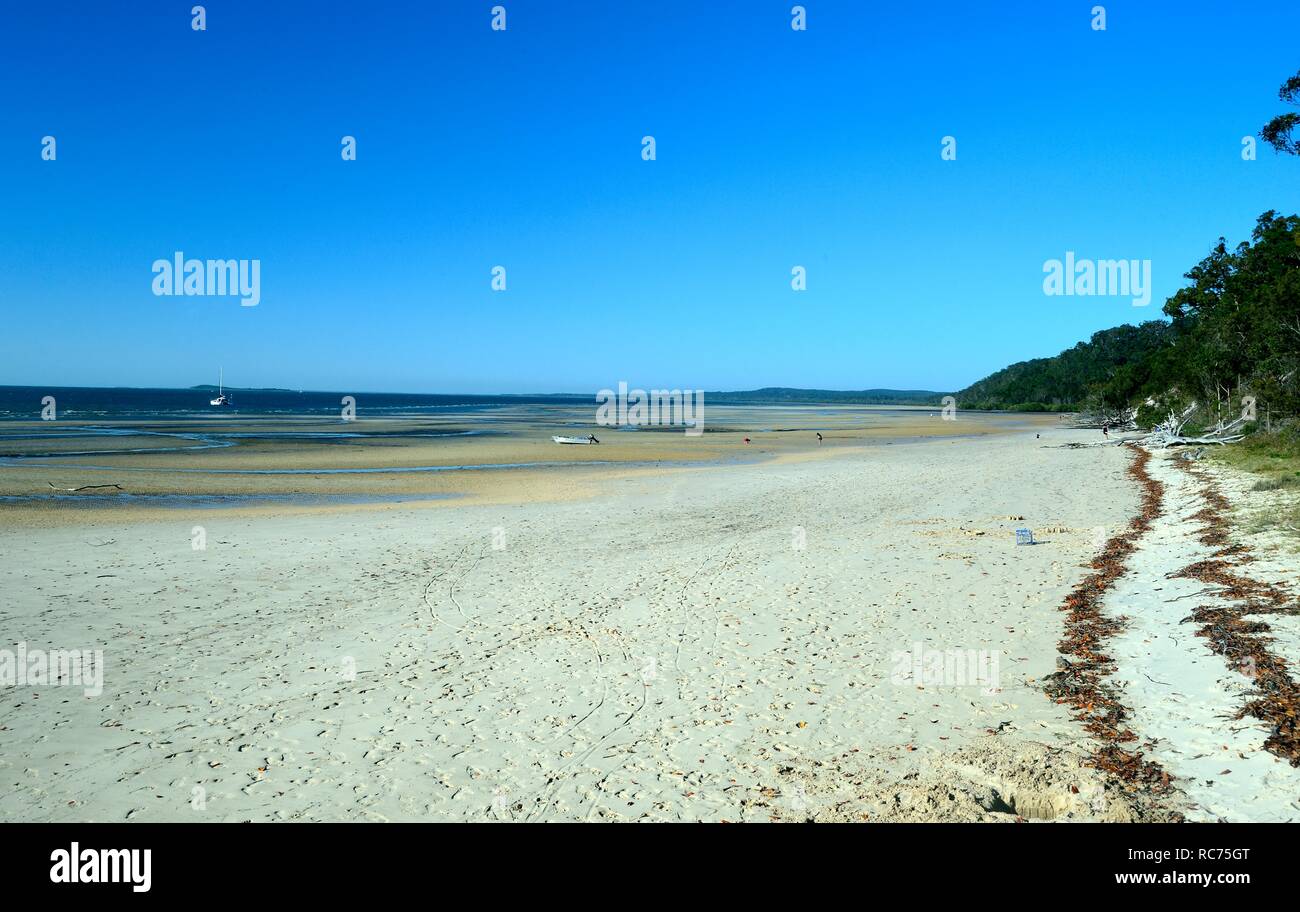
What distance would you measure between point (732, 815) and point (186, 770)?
4.64 meters

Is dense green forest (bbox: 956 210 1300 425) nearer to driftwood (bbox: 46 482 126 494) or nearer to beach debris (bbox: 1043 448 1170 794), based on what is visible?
beach debris (bbox: 1043 448 1170 794)

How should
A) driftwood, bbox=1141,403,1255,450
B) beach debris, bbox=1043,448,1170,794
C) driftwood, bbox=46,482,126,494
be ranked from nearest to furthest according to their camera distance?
beach debris, bbox=1043,448,1170,794 < driftwood, bbox=46,482,126,494 < driftwood, bbox=1141,403,1255,450

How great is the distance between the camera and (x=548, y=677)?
8.66 m

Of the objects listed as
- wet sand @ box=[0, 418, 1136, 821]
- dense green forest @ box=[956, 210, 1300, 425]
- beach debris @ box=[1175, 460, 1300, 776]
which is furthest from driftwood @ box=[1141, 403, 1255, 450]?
beach debris @ box=[1175, 460, 1300, 776]

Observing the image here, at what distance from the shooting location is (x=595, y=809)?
227 inches

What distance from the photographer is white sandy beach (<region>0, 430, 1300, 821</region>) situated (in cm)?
598

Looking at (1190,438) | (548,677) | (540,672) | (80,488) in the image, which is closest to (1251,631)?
(548,677)

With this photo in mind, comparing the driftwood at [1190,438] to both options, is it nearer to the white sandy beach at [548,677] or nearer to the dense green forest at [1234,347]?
the dense green forest at [1234,347]

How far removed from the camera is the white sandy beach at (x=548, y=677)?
5.98m

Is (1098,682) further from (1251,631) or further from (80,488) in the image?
(80,488)

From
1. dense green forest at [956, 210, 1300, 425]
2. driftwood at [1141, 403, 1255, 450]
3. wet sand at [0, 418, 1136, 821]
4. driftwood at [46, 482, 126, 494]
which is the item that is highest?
dense green forest at [956, 210, 1300, 425]

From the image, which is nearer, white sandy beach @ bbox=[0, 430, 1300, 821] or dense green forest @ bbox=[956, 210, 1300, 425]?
white sandy beach @ bbox=[0, 430, 1300, 821]
